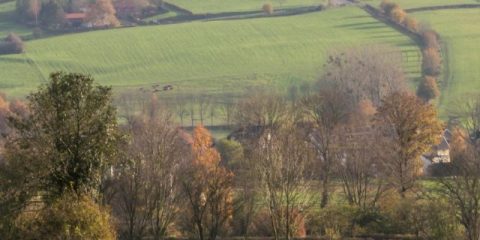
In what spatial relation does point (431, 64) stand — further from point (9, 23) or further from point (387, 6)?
point (9, 23)

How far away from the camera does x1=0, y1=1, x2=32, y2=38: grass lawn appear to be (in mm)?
112500

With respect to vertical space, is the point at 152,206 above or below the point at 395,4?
below

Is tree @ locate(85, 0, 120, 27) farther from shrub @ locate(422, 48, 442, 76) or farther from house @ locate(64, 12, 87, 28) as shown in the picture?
shrub @ locate(422, 48, 442, 76)

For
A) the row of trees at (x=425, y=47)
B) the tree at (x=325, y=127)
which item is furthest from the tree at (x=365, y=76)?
the tree at (x=325, y=127)

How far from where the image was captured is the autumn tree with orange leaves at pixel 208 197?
37406 mm

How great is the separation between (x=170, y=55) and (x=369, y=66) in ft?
86.2

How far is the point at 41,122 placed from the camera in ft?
81.0

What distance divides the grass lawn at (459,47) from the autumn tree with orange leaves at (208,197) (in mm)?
47146

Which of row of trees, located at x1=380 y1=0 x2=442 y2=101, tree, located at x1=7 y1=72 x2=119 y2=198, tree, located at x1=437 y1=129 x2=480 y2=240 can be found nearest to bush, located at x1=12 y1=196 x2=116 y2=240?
tree, located at x1=7 y1=72 x2=119 y2=198

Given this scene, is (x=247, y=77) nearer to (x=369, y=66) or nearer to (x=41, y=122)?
(x=369, y=66)

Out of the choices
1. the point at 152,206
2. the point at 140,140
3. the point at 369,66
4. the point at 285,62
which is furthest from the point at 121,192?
the point at 285,62

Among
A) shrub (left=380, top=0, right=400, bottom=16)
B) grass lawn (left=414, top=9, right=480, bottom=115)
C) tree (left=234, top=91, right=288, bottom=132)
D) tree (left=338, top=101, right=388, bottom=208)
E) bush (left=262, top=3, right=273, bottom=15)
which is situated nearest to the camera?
tree (left=338, top=101, right=388, bottom=208)

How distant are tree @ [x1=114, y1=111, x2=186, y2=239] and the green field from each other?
50181mm

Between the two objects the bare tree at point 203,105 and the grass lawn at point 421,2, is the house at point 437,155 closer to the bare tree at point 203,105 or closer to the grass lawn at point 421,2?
the bare tree at point 203,105
